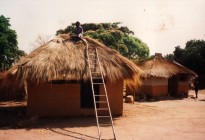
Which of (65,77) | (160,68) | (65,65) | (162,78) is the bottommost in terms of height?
(65,77)

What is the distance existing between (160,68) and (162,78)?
2.87 ft

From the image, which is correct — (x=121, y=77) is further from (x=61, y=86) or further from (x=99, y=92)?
(x=61, y=86)

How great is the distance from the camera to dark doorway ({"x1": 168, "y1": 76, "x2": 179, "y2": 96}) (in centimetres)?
2514

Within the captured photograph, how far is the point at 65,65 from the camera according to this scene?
11.9 metres

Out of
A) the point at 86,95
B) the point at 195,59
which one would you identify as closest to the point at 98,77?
the point at 86,95

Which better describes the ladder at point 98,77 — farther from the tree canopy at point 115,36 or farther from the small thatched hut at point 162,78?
the tree canopy at point 115,36

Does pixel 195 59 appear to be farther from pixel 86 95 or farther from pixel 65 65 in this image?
pixel 65 65

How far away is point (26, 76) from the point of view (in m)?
11.2

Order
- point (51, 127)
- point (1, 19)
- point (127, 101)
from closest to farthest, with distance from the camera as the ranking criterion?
point (51, 127) → point (127, 101) → point (1, 19)

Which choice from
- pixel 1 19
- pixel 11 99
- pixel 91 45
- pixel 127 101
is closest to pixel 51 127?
pixel 91 45

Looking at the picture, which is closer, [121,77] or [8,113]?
[121,77]

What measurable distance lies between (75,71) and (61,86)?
3.93 feet

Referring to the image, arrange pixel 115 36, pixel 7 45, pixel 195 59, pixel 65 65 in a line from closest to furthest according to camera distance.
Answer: pixel 65 65 → pixel 7 45 → pixel 115 36 → pixel 195 59

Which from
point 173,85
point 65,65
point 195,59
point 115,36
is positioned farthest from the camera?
point 195,59
